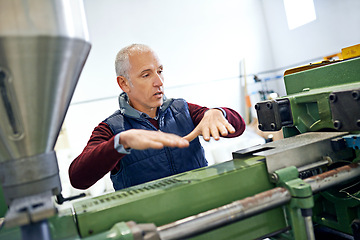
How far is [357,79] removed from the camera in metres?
1.00

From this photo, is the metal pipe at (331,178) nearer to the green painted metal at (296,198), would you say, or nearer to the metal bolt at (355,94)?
the green painted metal at (296,198)

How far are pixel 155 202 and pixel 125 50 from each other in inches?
37.1

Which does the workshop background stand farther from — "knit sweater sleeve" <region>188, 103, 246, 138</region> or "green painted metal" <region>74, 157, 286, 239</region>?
"green painted metal" <region>74, 157, 286, 239</region>

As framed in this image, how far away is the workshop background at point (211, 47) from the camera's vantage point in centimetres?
388

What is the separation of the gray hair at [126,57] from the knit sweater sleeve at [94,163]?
38 centimetres

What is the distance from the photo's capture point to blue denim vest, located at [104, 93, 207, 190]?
4.52 feet

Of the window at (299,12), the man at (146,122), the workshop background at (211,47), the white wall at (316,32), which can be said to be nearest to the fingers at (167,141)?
the man at (146,122)

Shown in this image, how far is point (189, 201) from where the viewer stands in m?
0.79

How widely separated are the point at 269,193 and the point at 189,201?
0.64 feet

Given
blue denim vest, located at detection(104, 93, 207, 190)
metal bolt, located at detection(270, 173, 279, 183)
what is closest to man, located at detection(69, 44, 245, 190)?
blue denim vest, located at detection(104, 93, 207, 190)

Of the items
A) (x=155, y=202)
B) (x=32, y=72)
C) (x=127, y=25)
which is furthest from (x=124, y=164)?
(x=127, y=25)

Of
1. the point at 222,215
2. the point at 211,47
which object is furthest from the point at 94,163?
the point at 211,47

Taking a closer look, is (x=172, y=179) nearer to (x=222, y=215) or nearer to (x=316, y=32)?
(x=222, y=215)

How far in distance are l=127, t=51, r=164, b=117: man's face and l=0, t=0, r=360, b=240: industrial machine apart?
517 mm
